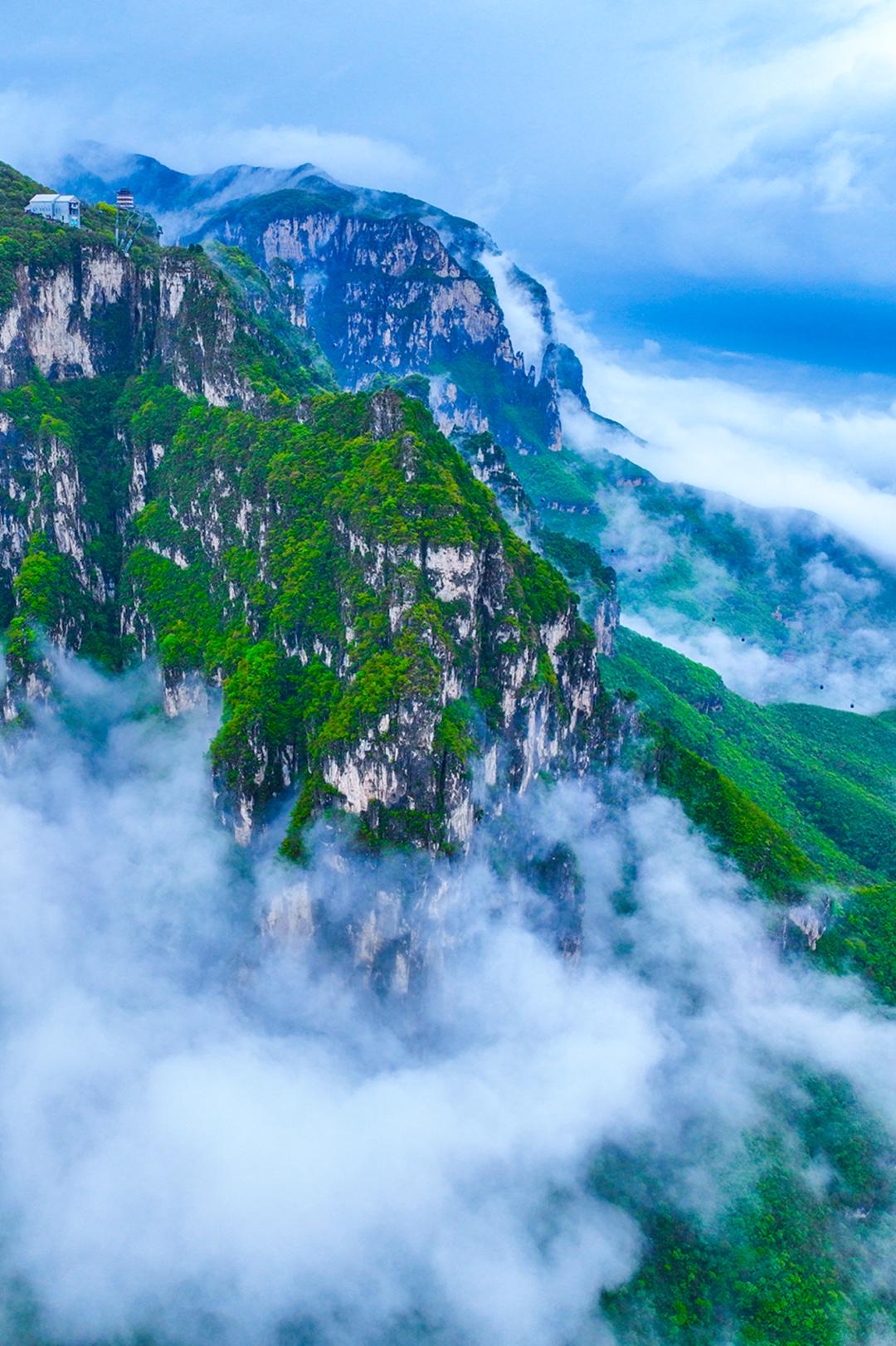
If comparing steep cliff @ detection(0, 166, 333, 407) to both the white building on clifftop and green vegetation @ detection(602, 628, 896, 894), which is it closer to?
the white building on clifftop

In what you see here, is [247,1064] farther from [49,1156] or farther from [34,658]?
[34,658]

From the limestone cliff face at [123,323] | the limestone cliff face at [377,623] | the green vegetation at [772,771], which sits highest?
the limestone cliff face at [123,323]

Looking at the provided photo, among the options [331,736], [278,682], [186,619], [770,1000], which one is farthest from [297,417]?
[770,1000]

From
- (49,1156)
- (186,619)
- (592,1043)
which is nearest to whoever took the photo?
(49,1156)

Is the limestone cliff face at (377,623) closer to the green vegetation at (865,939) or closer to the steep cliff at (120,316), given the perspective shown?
the steep cliff at (120,316)

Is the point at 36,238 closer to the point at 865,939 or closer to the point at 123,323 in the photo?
the point at 123,323

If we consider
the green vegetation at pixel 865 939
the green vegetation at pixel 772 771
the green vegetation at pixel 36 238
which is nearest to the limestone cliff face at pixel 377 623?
the green vegetation at pixel 772 771

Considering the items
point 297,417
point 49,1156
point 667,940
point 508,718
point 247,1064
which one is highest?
point 297,417

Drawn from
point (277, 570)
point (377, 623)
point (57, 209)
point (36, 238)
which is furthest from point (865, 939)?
point (57, 209)

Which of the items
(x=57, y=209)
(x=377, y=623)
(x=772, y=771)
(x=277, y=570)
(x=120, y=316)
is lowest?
(x=772, y=771)

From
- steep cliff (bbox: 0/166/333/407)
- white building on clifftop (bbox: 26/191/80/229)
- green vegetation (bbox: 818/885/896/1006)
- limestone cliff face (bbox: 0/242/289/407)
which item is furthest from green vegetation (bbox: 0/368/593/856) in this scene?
green vegetation (bbox: 818/885/896/1006)

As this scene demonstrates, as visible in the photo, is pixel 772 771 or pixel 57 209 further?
pixel 772 771
